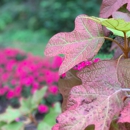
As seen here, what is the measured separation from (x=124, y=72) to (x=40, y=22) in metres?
8.07

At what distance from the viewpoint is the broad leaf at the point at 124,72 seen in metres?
0.77

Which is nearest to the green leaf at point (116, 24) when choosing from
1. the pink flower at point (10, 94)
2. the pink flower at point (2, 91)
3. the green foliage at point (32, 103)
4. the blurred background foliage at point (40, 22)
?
the green foliage at point (32, 103)

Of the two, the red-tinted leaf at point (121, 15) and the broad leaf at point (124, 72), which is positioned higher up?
the red-tinted leaf at point (121, 15)

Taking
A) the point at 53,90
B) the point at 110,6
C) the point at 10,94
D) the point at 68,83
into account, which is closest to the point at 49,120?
the point at 68,83

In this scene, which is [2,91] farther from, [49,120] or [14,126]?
[49,120]

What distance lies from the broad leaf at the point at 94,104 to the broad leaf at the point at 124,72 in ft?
0.05

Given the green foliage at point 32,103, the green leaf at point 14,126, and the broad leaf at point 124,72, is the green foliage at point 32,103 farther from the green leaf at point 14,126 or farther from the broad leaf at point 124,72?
the broad leaf at point 124,72

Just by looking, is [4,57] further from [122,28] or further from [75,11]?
[122,28]

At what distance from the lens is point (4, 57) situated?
4.84m

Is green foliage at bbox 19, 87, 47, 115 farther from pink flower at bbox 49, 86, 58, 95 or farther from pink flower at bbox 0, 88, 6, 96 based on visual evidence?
pink flower at bbox 0, 88, 6, 96

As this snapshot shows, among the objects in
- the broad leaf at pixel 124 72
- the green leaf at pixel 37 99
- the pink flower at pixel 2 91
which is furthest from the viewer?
the pink flower at pixel 2 91

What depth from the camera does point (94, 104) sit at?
0.70 metres

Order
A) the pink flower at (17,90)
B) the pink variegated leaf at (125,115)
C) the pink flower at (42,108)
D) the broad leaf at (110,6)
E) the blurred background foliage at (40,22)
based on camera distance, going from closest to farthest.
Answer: the pink variegated leaf at (125,115) < the broad leaf at (110,6) < the pink flower at (42,108) < the pink flower at (17,90) < the blurred background foliage at (40,22)

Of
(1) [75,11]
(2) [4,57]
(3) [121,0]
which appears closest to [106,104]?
(3) [121,0]
